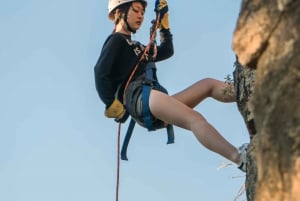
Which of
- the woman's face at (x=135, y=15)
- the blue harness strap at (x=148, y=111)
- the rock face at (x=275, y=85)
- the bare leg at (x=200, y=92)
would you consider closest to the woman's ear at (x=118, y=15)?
the woman's face at (x=135, y=15)

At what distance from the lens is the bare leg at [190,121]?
23.2ft

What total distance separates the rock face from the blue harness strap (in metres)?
3.20

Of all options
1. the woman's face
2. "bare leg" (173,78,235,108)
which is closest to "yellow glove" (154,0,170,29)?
the woman's face

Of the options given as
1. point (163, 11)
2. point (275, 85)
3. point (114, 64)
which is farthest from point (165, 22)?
point (275, 85)

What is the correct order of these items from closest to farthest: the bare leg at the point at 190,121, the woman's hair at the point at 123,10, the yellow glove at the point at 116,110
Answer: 1. the bare leg at the point at 190,121
2. the yellow glove at the point at 116,110
3. the woman's hair at the point at 123,10

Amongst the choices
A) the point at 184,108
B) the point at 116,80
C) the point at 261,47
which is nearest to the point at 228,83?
the point at 184,108

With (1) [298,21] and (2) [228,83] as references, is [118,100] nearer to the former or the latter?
(2) [228,83]

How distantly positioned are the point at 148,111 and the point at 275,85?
3589mm

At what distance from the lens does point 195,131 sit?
7.32 meters

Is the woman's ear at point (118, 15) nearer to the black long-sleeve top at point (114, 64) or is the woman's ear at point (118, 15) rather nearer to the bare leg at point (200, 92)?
the black long-sleeve top at point (114, 64)

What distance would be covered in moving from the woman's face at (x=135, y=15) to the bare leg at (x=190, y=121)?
113 cm

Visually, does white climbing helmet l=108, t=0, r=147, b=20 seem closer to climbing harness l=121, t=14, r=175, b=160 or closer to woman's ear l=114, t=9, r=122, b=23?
woman's ear l=114, t=9, r=122, b=23

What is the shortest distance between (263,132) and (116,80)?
4149 mm

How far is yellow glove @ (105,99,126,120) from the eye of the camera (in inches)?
330
